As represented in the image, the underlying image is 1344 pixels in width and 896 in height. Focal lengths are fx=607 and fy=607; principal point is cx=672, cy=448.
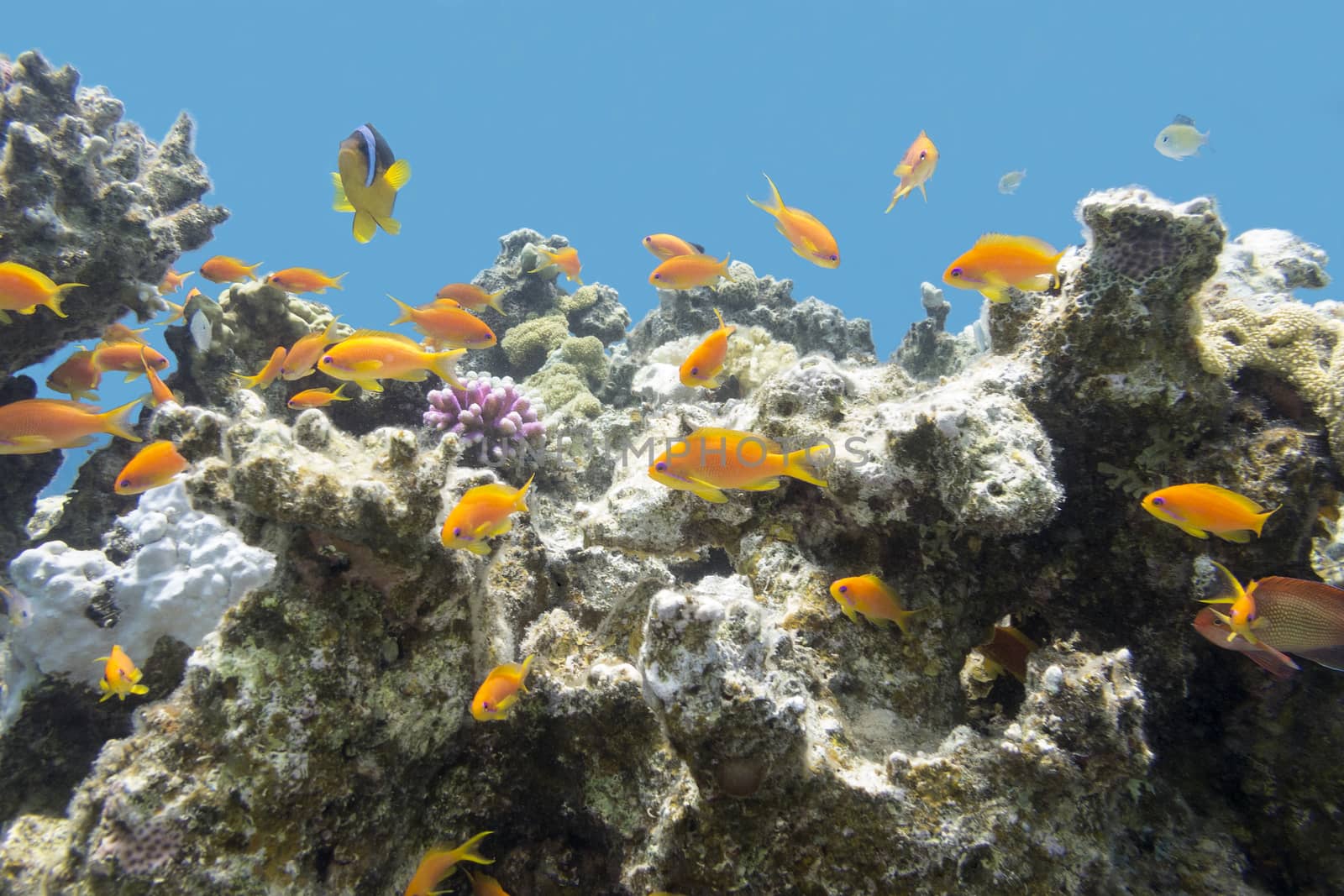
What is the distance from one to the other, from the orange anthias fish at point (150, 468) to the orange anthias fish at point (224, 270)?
3.29 m

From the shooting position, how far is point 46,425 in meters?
3.75

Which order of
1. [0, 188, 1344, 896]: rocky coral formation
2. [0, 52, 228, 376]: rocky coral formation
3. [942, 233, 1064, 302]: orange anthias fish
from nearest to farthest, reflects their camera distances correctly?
[0, 188, 1344, 896]: rocky coral formation → [942, 233, 1064, 302]: orange anthias fish → [0, 52, 228, 376]: rocky coral formation

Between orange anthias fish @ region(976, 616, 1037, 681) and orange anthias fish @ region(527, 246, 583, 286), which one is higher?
orange anthias fish @ region(527, 246, 583, 286)

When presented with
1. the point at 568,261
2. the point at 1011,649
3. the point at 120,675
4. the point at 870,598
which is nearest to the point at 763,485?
the point at 870,598

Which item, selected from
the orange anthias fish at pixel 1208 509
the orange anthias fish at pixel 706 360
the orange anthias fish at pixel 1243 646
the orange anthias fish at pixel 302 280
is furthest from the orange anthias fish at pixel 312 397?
the orange anthias fish at pixel 1243 646

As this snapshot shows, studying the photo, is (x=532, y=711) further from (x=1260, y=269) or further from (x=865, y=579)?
(x=1260, y=269)

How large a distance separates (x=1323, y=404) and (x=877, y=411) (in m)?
1.99

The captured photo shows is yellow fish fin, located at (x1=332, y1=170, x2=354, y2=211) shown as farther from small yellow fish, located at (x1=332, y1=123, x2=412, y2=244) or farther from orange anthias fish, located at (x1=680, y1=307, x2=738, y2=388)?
orange anthias fish, located at (x1=680, y1=307, x2=738, y2=388)

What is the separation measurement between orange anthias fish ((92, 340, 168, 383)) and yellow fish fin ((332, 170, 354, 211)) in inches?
120

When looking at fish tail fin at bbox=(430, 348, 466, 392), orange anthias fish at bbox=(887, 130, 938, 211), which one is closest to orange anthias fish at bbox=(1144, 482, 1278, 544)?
orange anthias fish at bbox=(887, 130, 938, 211)

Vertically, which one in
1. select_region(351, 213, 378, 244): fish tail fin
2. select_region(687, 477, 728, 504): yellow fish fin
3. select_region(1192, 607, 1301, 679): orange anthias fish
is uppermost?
select_region(351, 213, 378, 244): fish tail fin

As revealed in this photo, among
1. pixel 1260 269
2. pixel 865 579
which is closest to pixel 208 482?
pixel 865 579

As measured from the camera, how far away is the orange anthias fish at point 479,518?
2.46 metres

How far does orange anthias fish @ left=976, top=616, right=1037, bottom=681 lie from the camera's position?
9.74 feet
